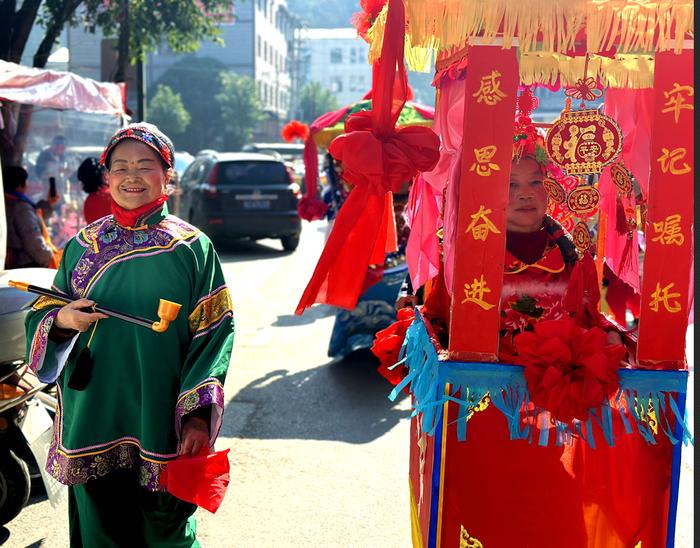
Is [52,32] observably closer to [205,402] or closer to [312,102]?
[205,402]

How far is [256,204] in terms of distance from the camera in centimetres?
1471

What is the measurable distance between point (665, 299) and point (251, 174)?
13.0 metres

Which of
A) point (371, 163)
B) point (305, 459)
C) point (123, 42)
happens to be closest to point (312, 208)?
point (305, 459)

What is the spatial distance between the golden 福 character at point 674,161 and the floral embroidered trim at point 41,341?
6.65ft

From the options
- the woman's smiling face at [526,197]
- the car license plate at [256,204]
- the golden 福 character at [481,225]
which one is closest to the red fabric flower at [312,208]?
the woman's smiling face at [526,197]

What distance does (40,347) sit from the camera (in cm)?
280

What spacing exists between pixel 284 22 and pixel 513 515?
241 feet

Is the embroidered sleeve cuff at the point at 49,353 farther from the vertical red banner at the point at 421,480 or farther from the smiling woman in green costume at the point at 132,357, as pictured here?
the vertical red banner at the point at 421,480

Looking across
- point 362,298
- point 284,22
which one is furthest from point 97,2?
point 284,22

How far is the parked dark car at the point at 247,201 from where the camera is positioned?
14.6 meters

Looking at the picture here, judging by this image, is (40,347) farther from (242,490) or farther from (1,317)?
(242,490)

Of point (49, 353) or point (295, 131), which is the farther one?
point (295, 131)

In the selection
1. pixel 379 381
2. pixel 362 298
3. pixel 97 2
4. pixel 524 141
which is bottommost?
pixel 379 381

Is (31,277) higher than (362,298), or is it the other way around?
(31,277)
